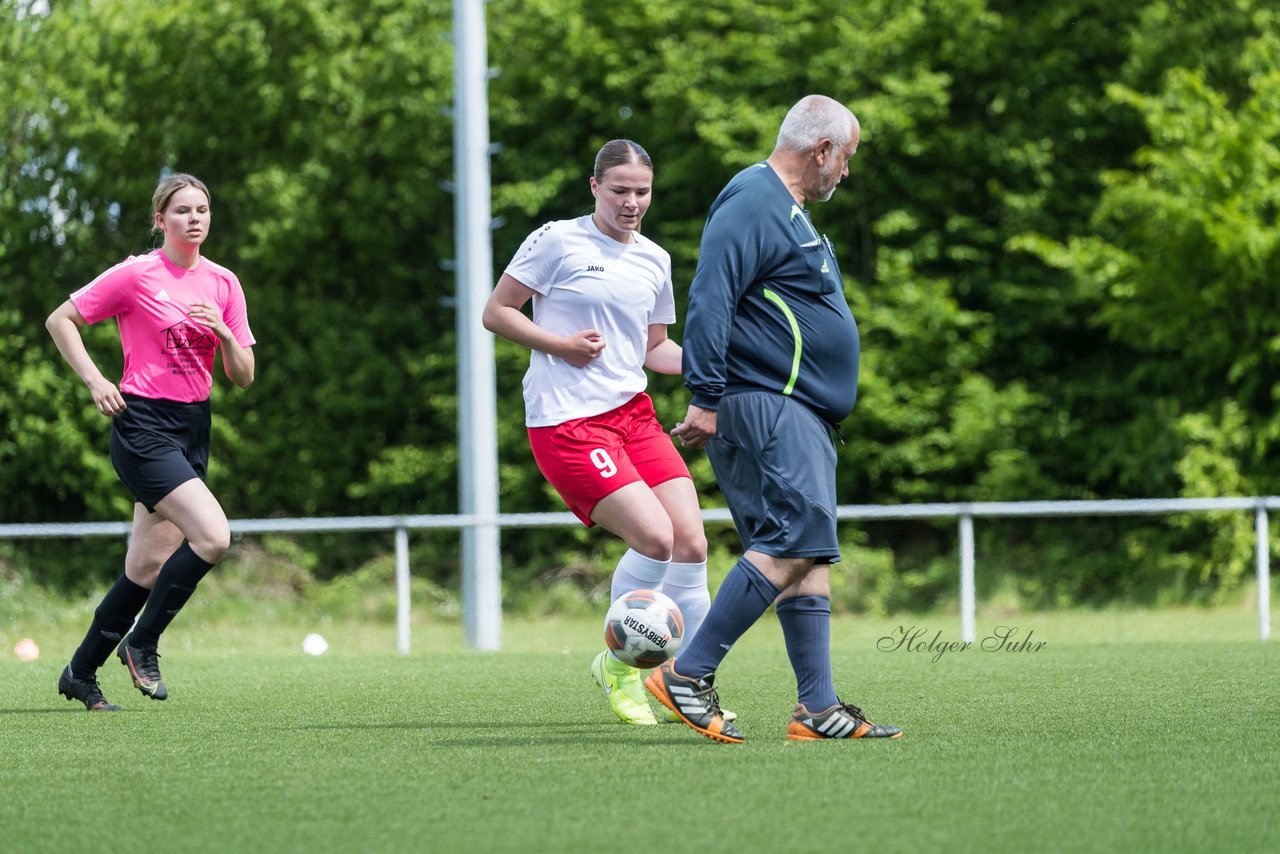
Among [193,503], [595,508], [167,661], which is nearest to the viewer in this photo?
[595,508]

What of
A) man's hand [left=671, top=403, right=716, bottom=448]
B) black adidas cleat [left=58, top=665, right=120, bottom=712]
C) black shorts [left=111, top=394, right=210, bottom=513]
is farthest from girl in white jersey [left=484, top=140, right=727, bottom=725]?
black adidas cleat [left=58, top=665, right=120, bottom=712]

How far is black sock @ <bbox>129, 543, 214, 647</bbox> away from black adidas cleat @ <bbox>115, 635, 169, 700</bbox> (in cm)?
4

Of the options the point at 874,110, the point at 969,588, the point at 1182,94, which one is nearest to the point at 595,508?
the point at 969,588

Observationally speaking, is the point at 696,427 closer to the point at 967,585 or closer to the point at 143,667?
the point at 143,667

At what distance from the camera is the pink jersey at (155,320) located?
6.68m

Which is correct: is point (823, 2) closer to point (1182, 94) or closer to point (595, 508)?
point (1182, 94)

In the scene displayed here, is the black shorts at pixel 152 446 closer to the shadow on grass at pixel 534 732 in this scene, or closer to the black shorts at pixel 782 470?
the shadow on grass at pixel 534 732

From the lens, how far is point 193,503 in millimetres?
6637

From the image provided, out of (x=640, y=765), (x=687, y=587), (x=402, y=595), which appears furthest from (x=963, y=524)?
(x=640, y=765)

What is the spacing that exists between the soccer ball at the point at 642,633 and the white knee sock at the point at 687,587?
1.81ft

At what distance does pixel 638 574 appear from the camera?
614 cm

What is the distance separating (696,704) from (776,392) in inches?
37.1

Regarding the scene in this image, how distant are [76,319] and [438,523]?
175 inches

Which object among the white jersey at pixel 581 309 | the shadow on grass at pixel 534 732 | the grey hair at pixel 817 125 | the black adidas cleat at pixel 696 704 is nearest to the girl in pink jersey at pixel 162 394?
the shadow on grass at pixel 534 732
